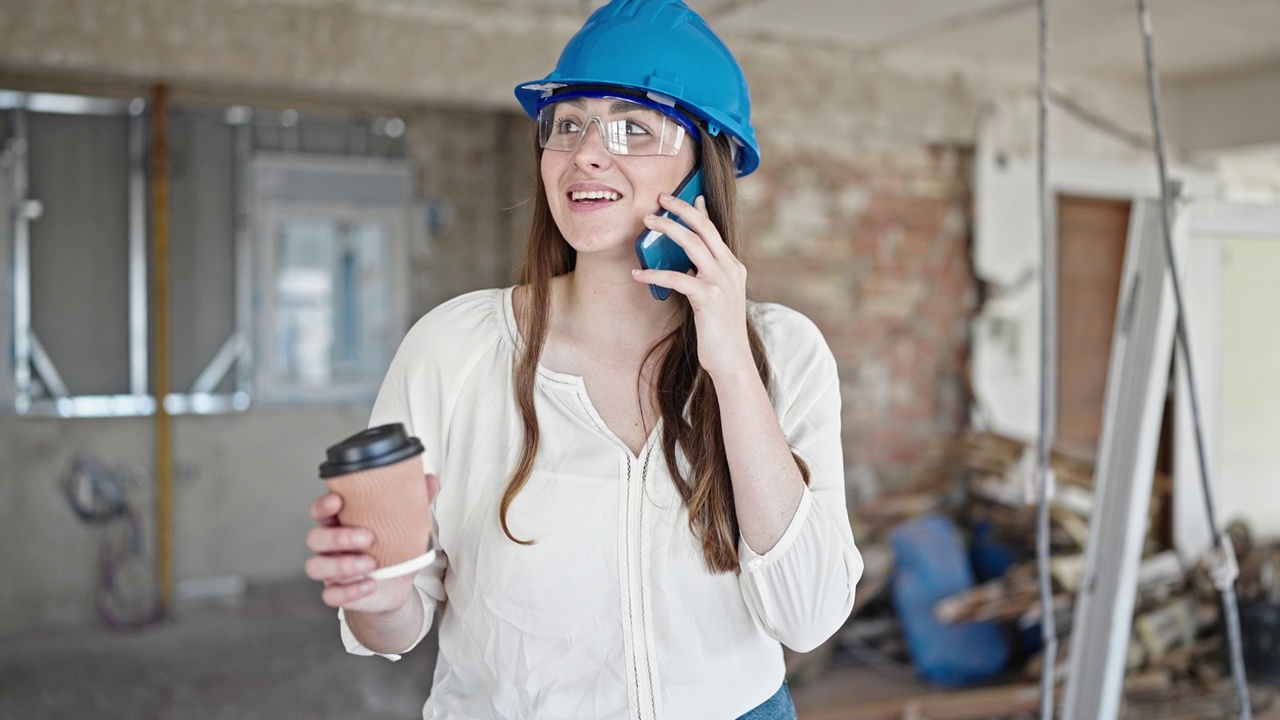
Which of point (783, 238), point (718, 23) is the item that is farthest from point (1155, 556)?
point (718, 23)

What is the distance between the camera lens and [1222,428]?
6277 millimetres

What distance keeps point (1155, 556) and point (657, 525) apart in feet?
15.2

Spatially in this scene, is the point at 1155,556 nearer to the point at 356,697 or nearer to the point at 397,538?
the point at 356,697

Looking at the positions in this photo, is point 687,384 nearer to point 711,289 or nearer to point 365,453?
point 711,289

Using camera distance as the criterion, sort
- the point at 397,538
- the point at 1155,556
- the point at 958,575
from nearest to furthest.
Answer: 1. the point at 397,538
2. the point at 958,575
3. the point at 1155,556

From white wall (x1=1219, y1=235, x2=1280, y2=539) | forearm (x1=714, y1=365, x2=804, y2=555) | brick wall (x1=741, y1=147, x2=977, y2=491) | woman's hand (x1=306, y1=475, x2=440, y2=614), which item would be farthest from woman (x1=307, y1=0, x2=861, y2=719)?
white wall (x1=1219, y1=235, x2=1280, y2=539)

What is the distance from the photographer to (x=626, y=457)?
1.39m

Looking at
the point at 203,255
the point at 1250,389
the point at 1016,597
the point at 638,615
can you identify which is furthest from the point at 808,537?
the point at 1250,389

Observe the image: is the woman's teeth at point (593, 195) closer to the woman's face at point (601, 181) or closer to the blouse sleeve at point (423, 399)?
the woman's face at point (601, 181)

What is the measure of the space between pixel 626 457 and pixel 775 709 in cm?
40

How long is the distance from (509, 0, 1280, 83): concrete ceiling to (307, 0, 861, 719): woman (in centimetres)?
341

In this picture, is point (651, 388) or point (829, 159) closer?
point (651, 388)

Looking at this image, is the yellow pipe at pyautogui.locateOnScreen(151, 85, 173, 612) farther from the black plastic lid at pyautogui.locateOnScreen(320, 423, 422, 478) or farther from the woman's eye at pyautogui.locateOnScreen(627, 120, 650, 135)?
the black plastic lid at pyautogui.locateOnScreen(320, 423, 422, 478)

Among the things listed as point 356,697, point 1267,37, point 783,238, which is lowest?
point 356,697
